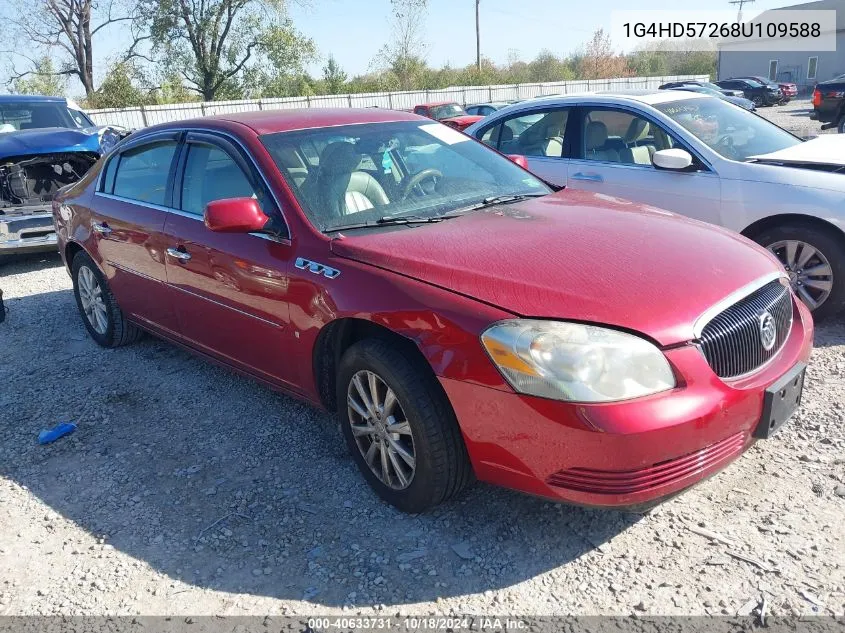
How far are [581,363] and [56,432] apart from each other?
3.02 meters

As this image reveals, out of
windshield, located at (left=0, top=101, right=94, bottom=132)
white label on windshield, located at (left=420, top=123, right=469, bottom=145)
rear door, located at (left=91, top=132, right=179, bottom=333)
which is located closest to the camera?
white label on windshield, located at (left=420, top=123, right=469, bottom=145)

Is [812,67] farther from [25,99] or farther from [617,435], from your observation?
[617,435]

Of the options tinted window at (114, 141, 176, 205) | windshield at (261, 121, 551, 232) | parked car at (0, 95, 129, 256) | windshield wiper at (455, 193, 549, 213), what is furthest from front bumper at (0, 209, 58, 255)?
windshield wiper at (455, 193, 549, 213)

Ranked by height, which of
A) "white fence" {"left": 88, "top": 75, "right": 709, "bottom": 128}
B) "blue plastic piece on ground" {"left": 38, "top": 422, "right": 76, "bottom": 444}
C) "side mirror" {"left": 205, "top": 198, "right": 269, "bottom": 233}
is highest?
"white fence" {"left": 88, "top": 75, "right": 709, "bottom": 128}

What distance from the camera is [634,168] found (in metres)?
5.42

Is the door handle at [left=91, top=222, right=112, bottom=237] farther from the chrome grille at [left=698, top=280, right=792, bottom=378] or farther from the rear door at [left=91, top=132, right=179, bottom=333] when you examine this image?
the chrome grille at [left=698, top=280, right=792, bottom=378]

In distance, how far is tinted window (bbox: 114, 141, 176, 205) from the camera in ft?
13.6

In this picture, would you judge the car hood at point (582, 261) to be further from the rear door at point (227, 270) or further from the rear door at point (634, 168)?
the rear door at point (634, 168)

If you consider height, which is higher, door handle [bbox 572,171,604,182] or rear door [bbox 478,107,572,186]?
rear door [bbox 478,107,572,186]

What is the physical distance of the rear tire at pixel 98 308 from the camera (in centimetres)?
495

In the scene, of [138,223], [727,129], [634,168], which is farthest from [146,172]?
[727,129]

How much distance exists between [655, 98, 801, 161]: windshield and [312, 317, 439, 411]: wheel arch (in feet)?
11.3

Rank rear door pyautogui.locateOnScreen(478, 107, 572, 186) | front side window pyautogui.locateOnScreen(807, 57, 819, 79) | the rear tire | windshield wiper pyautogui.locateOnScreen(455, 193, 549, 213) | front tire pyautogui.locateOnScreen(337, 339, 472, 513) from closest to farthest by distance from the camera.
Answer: front tire pyautogui.locateOnScreen(337, 339, 472, 513), windshield wiper pyautogui.locateOnScreen(455, 193, 549, 213), the rear tire, rear door pyautogui.locateOnScreen(478, 107, 572, 186), front side window pyautogui.locateOnScreen(807, 57, 819, 79)

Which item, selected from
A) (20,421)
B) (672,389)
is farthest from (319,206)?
(20,421)
